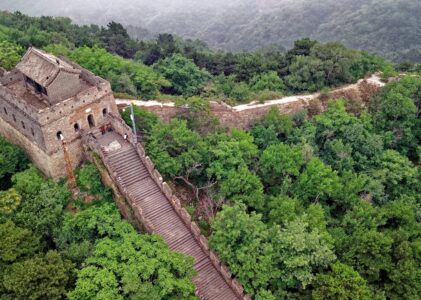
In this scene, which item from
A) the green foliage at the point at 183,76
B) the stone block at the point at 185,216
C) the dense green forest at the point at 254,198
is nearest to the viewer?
the dense green forest at the point at 254,198

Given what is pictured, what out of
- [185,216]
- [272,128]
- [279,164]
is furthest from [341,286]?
[272,128]

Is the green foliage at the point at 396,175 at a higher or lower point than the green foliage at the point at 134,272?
lower

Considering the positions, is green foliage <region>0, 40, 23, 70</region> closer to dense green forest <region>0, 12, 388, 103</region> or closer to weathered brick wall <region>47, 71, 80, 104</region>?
dense green forest <region>0, 12, 388, 103</region>

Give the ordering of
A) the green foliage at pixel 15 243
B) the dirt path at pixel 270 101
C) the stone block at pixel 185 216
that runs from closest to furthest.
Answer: the green foliage at pixel 15 243, the stone block at pixel 185 216, the dirt path at pixel 270 101

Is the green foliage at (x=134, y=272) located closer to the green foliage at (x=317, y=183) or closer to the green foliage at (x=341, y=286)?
the green foliage at (x=341, y=286)

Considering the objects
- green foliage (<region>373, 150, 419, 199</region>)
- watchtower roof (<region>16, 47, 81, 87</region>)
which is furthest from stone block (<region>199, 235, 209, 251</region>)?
green foliage (<region>373, 150, 419, 199</region>)

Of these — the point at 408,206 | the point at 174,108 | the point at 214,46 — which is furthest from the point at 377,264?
the point at 214,46

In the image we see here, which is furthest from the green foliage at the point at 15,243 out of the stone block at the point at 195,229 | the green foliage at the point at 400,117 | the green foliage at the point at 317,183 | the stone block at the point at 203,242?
the green foliage at the point at 400,117

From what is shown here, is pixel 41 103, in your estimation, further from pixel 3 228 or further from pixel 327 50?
pixel 327 50
